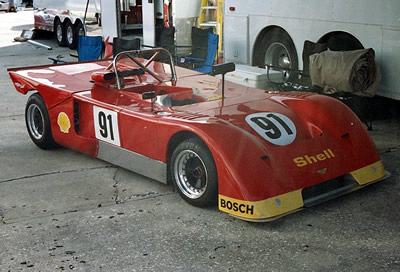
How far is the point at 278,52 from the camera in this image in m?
9.33

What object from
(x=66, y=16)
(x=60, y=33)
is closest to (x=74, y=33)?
(x=66, y=16)

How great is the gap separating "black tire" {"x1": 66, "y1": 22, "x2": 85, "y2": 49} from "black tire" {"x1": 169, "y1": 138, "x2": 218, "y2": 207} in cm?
1057

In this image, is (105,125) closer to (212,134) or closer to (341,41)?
(212,134)

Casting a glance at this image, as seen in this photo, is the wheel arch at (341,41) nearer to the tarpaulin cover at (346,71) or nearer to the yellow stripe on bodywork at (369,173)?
the tarpaulin cover at (346,71)

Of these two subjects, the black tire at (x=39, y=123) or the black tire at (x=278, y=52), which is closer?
the black tire at (x=39, y=123)

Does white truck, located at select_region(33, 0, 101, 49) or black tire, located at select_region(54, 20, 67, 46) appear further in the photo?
black tire, located at select_region(54, 20, 67, 46)

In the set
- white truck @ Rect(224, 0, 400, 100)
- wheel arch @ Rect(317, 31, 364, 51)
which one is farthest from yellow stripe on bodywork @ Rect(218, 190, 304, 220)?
wheel arch @ Rect(317, 31, 364, 51)

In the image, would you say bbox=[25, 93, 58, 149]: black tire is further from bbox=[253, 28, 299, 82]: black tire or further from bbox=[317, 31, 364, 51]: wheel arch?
bbox=[317, 31, 364, 51]: wheel arch

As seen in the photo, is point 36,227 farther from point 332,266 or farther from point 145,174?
point 332,266

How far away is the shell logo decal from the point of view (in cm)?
612

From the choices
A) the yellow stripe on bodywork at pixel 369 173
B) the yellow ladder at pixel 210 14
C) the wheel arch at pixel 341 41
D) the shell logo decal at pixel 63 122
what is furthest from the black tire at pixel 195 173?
the yellow ladder at pixel 210 14

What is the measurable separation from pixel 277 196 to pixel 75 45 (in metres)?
11.8

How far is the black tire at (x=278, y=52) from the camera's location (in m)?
8.88

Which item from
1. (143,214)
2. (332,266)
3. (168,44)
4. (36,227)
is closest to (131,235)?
(143,214)
